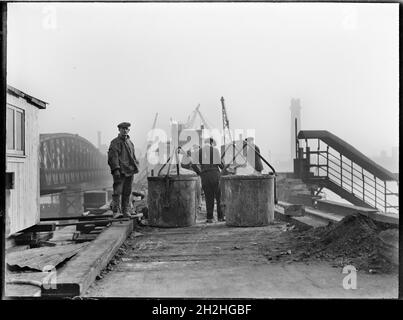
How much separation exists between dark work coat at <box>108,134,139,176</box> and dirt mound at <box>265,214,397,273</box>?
3.84 meters

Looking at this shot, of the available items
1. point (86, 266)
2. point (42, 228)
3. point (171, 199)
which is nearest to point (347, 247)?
point (86, 266)

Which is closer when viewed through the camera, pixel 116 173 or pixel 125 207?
pixel 116 173

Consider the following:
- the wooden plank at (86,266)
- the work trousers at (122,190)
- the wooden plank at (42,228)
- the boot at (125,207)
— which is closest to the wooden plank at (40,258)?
the wooden plank at (86,266)

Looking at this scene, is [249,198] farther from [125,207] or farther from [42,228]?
[42,228]

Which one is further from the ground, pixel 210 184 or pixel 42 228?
pixel 210 184

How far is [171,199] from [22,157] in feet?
11.8

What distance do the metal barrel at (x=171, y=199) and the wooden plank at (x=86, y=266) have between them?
1.62 meters

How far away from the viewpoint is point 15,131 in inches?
346

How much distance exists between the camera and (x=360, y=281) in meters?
4.07

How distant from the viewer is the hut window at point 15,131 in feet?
27.8

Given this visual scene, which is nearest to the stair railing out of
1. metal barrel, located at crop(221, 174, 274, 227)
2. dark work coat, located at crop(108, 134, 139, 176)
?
metal barrel, located at crop(221, 174, 274, 227)

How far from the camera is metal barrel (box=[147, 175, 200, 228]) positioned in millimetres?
7898
